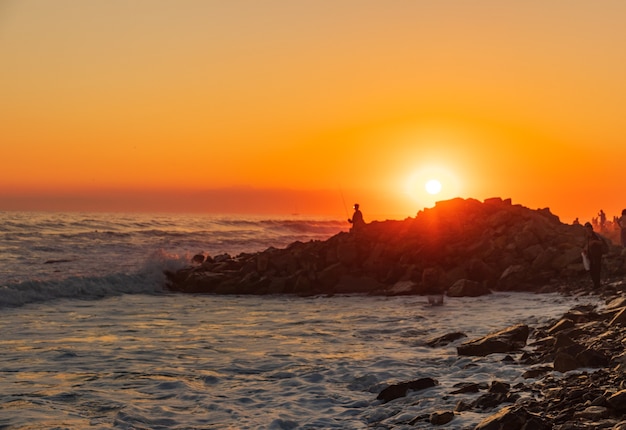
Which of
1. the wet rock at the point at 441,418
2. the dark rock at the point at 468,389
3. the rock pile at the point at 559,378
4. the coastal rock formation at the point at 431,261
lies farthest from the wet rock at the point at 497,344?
the coastal rock formation at the point at 431,261

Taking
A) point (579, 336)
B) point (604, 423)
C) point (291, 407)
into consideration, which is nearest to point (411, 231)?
point (579, 336)

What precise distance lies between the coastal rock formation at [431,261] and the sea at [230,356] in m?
1.37

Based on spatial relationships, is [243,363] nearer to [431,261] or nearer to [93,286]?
[431,261]

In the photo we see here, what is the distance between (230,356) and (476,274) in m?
13.6

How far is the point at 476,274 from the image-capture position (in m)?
25.2

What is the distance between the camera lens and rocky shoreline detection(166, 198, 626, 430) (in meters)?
10.5

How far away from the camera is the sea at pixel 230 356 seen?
32.3 feet

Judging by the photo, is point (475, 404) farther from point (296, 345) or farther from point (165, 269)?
point (165, 269)

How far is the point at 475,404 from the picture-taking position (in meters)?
9.06

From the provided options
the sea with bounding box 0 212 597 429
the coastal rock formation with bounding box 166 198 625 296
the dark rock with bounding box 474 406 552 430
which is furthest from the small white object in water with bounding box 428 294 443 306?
the dark rock with bounding box 474 406 552 430

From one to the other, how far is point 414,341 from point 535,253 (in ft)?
38.1

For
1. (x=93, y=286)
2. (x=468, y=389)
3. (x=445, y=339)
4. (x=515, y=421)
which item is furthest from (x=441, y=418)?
(x=93, y=286)

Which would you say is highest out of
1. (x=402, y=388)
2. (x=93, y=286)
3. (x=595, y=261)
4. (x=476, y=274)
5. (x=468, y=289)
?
(x=595, y=261)

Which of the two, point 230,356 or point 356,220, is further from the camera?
point 356,220
